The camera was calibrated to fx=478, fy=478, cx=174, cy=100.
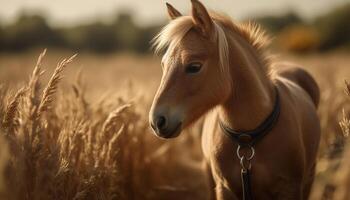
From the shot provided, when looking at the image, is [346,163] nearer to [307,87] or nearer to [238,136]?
[238,136]

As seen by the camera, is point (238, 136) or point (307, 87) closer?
point (238, 136)

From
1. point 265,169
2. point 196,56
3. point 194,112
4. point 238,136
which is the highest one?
point 196,56

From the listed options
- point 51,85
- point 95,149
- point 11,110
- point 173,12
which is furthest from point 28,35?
point 51,85

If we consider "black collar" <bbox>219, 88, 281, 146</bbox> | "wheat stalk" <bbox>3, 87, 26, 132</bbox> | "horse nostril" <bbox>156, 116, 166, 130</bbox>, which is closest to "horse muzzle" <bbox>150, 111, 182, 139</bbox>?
"horse nostril" <bbox>156, 116, 166, 130</bbox>

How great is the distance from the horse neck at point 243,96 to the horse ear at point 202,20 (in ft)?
1.06

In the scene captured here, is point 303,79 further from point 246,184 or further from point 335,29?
point 335,29

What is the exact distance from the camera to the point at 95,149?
15.2 ft

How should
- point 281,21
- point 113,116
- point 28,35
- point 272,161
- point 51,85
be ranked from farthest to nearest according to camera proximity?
1. point 281,21
2. point 28,35
3. point 113,116
4. point 272,161
5. point 51,85

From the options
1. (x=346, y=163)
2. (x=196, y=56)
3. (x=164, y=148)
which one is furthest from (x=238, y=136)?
(x=164, y=148)

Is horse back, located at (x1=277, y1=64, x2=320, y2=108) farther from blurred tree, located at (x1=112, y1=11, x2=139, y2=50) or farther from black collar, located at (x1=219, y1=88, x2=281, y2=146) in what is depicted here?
blurred tree, located at (x1=112, y1=11, x2=139, y2=50)

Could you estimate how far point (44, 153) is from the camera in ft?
12.5

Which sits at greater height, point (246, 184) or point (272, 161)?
point (272, 161)

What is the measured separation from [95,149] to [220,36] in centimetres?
168

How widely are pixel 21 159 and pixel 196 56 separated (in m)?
1.53
